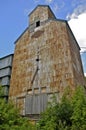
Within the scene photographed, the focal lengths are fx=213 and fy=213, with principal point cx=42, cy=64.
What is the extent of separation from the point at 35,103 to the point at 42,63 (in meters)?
3.91

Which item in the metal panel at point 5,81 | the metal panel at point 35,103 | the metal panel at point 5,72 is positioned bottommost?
the metal panel at point 35,103

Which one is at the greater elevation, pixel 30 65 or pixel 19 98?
pixel 30 65

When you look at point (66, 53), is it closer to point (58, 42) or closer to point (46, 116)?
point (58, 42)

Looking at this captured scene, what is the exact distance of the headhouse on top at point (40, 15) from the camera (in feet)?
76.2

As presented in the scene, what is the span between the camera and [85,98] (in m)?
11.1

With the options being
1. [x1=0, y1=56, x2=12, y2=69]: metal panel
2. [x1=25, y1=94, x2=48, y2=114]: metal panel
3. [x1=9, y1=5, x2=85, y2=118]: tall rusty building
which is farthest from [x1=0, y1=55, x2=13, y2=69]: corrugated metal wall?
[x1=25, y1=94, x2=48, y2=114]: metal panel

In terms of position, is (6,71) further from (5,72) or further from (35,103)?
(35,103)

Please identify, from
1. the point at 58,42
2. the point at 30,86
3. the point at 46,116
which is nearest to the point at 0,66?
the point at 30,86

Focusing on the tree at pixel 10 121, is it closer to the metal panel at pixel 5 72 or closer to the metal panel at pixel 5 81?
the metal panel at pixel 5 81

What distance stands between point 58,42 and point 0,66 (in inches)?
340

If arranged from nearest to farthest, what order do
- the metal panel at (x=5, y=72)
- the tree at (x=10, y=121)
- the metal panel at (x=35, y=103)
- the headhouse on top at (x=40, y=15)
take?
the tree at (x=10, y=121) → the metal panel at (x=35, y=103) → the headhouse on top at (x=40, y=15) → the metal panel at (x=5, y=72)

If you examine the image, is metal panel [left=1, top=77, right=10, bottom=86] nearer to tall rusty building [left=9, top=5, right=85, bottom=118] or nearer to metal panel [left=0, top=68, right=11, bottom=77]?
metal panel [left=0, top=68, right=11, bottom=77]

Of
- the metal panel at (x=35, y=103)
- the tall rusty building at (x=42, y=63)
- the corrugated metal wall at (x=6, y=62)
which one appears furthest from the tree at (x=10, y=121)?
the corrugated metal wall at (x=6, y=62)

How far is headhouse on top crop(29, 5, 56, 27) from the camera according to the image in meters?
23.2
